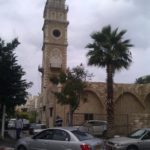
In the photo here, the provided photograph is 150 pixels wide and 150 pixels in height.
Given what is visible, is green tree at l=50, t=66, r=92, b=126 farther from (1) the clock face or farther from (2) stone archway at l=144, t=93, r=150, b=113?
(1) the clock face

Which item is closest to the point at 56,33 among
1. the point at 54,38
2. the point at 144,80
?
the point at 54,38

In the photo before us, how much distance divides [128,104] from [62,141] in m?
34.2

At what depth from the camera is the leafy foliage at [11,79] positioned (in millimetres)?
26553

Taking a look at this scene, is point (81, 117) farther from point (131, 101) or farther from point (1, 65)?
point (1, 65)

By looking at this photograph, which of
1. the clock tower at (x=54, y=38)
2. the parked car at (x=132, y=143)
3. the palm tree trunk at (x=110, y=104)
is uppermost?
the clock tower at (x=54, y=38)

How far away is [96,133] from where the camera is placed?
34.8m

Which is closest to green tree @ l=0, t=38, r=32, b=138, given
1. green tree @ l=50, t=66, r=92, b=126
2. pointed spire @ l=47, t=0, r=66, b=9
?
green tree @ l=50, t=66, r=92, b=126

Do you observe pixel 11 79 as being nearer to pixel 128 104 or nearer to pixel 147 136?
pixel 147 136

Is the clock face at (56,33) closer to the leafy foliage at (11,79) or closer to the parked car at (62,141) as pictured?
the leafy foliage at (11,79)

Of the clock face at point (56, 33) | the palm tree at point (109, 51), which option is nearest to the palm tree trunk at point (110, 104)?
the palm tree at point (109, 51)

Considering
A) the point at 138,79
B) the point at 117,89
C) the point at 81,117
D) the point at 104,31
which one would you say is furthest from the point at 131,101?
the point at 138,79

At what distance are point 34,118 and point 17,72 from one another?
61334 millimetres

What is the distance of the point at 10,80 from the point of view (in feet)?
88.3

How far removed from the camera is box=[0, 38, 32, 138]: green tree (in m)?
26.6
